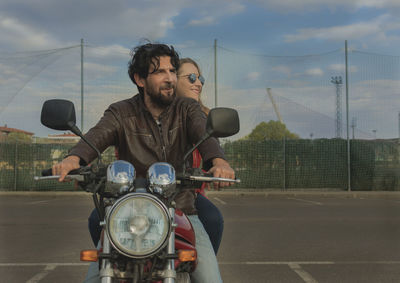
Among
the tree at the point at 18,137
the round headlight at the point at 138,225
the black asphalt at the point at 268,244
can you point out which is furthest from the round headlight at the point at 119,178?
the tree at the point at 18,137

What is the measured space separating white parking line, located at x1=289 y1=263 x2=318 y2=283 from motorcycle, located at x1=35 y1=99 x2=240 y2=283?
3.32 meters

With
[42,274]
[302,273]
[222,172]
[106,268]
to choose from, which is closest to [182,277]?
[106,268]

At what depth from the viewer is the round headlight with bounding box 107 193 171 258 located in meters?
1.72

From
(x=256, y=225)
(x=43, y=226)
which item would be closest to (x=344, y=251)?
(x=256, y=225)

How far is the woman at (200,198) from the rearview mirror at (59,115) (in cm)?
108

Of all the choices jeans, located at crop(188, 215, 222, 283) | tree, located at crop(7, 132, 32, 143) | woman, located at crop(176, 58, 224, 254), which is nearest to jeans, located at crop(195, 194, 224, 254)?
woman, located at crop(176, 58, 224, 254)

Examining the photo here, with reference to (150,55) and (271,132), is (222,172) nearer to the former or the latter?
(150,55)

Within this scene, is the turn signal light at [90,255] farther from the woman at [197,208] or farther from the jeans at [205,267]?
the woman at [197,208]

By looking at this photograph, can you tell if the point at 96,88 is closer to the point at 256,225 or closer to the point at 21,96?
the point at 21,96

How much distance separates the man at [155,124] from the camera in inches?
104

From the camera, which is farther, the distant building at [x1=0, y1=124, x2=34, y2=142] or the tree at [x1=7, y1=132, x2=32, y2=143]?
the tree at [x1=7, y1=132, x2=32, y2=143]

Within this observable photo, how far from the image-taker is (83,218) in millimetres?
10438

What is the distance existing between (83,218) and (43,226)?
1.27 m

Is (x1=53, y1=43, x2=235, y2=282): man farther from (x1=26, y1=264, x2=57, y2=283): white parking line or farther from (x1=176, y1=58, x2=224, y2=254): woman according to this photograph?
(x1=26, y1=264, x2=57, y2=283): white parking line
